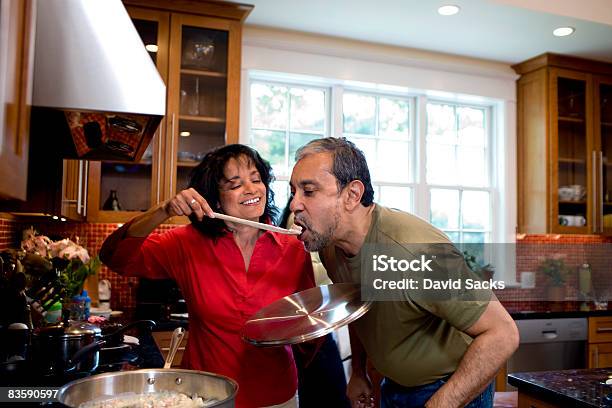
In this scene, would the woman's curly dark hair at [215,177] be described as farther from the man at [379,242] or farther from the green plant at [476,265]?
the green plant at [476,265]

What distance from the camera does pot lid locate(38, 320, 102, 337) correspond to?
4.37 feet

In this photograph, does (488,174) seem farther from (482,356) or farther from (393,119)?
(482,356)

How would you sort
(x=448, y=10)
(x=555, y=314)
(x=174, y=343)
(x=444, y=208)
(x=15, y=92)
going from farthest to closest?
(x=444, y=208) < (x=555, y=314) < (x=448, y=10) < (x=174, y=343) < (x=15, y=92)

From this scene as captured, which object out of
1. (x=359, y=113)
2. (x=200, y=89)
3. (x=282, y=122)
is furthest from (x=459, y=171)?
(x=200, y=89)

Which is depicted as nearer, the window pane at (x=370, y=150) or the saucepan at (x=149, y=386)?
the saucepan at (x=149, y=386)

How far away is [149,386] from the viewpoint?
103 cm

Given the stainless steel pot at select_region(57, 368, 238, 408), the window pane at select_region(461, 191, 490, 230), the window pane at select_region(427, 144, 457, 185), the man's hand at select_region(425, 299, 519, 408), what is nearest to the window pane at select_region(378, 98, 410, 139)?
the window pane at select_region(427, 144, 457, 185)

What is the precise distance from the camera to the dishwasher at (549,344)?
3.73 metres

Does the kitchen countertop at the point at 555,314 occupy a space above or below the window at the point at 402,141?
below

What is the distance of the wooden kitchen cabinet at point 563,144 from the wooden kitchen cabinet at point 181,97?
232 centimetres

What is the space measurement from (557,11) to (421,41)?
0.88 meters

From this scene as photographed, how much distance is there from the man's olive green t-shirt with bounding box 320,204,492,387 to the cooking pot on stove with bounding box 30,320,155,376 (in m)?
0.66

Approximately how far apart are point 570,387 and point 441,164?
9.60 ft

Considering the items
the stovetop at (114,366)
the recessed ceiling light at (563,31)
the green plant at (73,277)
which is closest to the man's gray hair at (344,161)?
the stovetop at (114,366)
